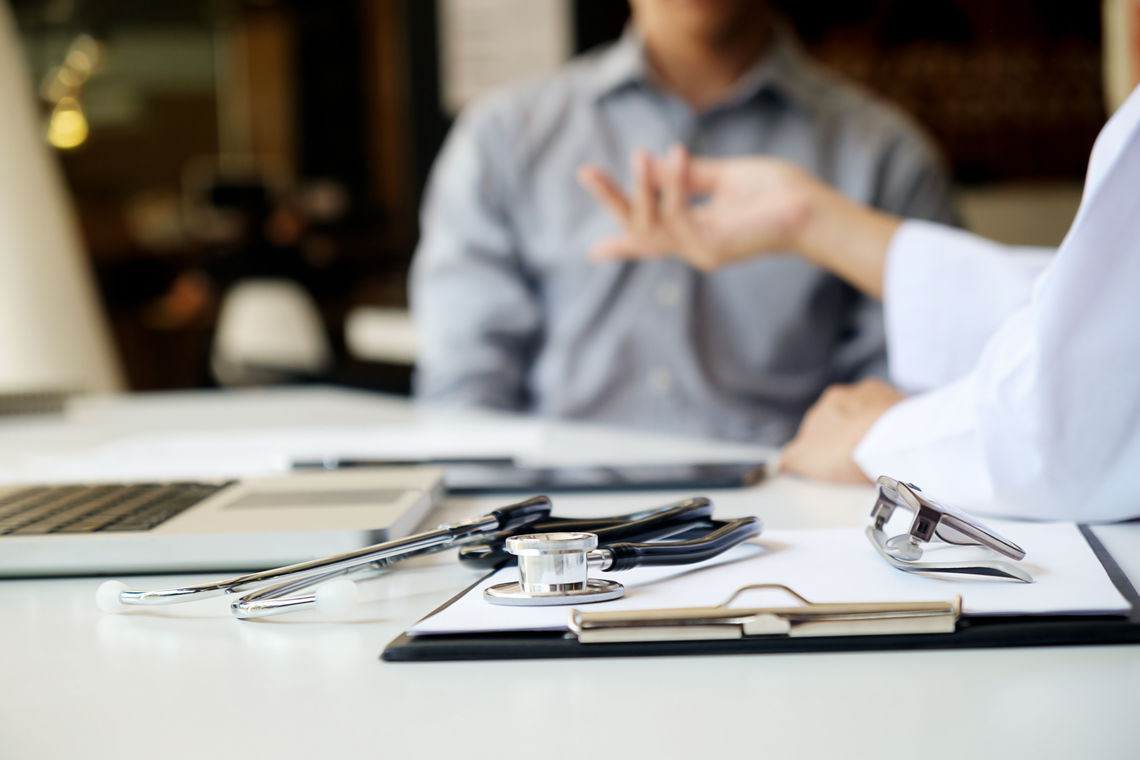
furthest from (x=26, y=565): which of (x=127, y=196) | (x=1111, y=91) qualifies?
→ (x=127, y=196)

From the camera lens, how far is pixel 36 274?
148 cm

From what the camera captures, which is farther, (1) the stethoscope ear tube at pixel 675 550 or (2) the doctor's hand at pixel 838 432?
(2) the doctor's hand at pixel 838 432

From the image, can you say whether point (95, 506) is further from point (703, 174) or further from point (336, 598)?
point (703, 174)

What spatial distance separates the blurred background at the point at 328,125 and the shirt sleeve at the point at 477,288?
0.72m

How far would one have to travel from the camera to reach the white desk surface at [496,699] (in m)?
0.29

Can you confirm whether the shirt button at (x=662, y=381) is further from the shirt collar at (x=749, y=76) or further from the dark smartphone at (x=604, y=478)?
the dark smartphone at (x=604, y=478)

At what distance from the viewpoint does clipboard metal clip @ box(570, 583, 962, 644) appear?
0.35m

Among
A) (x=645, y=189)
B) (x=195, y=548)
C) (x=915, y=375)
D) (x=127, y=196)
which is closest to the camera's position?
(x=195, y=548)

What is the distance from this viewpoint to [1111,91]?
9.70 ft

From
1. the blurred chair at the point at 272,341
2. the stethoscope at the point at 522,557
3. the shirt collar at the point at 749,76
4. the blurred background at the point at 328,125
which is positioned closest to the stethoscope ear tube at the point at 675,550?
the stethoscope at the point at 522,557

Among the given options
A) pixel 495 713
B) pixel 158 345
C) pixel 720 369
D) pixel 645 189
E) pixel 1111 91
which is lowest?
pixel 158 345

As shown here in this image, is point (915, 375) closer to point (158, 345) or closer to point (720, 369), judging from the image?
point (720, 369)

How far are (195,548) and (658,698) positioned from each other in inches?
10.4

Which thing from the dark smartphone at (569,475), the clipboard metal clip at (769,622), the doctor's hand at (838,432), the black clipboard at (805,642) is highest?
the clipboard metal clip at (769,622)
